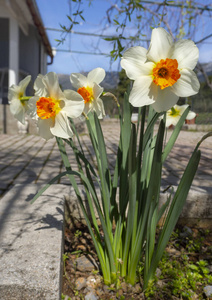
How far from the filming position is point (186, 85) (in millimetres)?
864

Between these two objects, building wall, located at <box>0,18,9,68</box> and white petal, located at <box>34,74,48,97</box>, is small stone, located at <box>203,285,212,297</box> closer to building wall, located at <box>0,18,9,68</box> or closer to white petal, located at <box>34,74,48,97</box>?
white petal, located at <box>34,74,48,97</box>

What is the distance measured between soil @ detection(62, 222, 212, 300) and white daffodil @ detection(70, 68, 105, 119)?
0.82 meters

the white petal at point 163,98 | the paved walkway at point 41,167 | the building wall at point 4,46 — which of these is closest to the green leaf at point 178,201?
the white petal at point 163,98

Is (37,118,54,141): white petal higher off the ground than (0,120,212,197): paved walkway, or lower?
higher

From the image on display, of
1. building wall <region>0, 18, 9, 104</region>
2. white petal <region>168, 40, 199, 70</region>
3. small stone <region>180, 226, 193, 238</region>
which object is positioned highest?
building wall <region>0, 18, 9, 104</region>

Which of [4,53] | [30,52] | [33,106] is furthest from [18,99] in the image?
[30,52]

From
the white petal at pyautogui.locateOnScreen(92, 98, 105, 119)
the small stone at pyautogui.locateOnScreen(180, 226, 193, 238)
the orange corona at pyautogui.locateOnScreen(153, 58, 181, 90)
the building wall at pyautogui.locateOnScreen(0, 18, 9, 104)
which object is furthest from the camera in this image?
the building wall at pyautogui.locateOnScreen(0, 18, 9, 104)

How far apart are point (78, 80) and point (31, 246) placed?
29.8 inches

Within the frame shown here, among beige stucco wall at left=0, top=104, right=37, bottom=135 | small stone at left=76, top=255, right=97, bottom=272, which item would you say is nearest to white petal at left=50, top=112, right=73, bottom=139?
small stone at left=76, top=255, right=97, bottom=272

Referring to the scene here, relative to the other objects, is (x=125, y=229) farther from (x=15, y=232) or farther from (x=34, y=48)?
(x=34, y=48)

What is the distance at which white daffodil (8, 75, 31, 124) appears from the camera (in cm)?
119

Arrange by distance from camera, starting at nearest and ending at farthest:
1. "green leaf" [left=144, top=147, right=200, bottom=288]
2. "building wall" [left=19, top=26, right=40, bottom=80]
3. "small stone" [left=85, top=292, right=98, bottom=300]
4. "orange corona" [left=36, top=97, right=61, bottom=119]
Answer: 1. "orange corona" [left=36, top=97, right=61, bottom=119]
2. "green leaf" [left=144, top=147, right=200, bottom=288]
3. "small stone" [left=85, top=292, right=98, bottom=300]
4. "building wall" [left=19, top=26, right=40, bottom=80]

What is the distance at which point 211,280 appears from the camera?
1451 mm

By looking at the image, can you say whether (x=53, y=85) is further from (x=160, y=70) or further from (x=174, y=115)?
(x=174, y=115)
